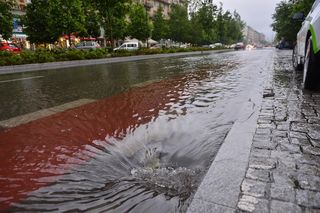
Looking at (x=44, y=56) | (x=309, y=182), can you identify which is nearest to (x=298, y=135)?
(x=309, y=182)

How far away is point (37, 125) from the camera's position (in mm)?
4359

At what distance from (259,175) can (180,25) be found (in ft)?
154

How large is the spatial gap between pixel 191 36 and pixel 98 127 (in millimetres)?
45457

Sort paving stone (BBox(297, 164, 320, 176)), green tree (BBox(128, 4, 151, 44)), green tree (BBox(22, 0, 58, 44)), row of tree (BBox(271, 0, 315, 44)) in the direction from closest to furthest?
paving stone (BBox(297, 164, 320, 176)), green tree (BBox(22, 0, 58, 44)), green tree (BBox(128, 4, 151, 44)), row of tree (BBox(271, 0, 315, 44))

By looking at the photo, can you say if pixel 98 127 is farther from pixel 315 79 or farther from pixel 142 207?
pixel 315 79

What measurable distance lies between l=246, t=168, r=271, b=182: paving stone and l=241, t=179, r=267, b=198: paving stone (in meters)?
0.06

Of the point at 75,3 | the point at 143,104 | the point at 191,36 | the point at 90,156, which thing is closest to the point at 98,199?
the point at 90,156

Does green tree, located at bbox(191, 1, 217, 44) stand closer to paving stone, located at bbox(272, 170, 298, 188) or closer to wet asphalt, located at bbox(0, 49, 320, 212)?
wet asphalt, located at bbox(0, 49, 320, 212)

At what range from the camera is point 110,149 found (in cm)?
332

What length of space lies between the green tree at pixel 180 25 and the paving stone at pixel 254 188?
46394 mm

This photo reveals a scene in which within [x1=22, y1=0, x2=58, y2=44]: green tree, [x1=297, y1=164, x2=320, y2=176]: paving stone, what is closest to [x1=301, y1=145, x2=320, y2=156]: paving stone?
[x1=297, y1=164, x2=320, y2=176]: paving stone

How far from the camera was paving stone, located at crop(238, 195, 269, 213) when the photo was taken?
180 centimetres

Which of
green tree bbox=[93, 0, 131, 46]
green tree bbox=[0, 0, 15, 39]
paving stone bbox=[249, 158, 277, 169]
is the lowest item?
paving stone bbox=[249, 158, 277, 169]

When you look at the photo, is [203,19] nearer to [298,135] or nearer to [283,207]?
[298,135]
